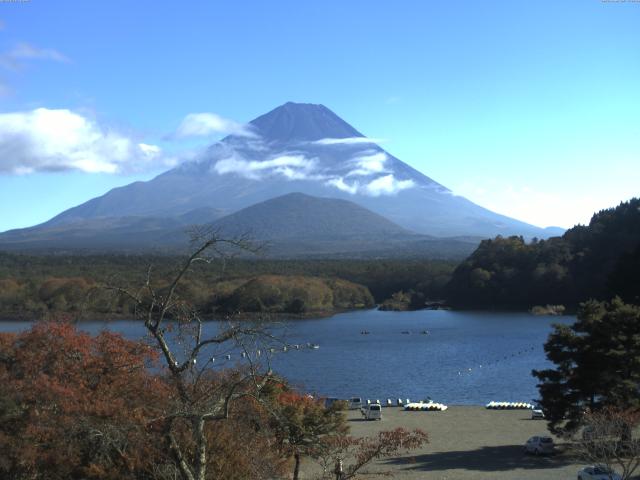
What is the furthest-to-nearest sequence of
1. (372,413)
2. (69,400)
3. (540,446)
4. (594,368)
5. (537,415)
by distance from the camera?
(372,413)
(537,415)
(540,446)
(594,368)
(69,400)

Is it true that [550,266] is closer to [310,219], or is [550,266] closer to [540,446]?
[540,446]

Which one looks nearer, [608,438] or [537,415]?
[608,438]

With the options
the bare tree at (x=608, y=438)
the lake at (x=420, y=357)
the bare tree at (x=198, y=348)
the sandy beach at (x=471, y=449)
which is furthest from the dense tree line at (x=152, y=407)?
the lake at (x=420, y=357)

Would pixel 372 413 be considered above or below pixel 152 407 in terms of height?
below

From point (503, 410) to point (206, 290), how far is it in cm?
3199

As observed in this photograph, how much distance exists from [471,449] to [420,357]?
53.7 feet

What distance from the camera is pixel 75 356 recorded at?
28.2ft

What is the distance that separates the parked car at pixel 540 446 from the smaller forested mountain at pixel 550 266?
32.4m

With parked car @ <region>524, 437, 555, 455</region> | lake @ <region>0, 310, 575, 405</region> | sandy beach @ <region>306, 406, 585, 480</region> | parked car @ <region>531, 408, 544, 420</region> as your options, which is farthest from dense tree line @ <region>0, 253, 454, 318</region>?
parked car @ <region>524, 437, 555, 455</region>

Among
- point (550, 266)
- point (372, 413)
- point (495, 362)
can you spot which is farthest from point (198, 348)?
point (550, 266)

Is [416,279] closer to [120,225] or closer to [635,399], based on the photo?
[635,399]

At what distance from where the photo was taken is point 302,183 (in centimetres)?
17988

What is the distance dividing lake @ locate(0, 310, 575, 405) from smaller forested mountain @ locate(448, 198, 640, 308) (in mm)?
3208

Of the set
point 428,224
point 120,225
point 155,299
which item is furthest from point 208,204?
point 155,299
